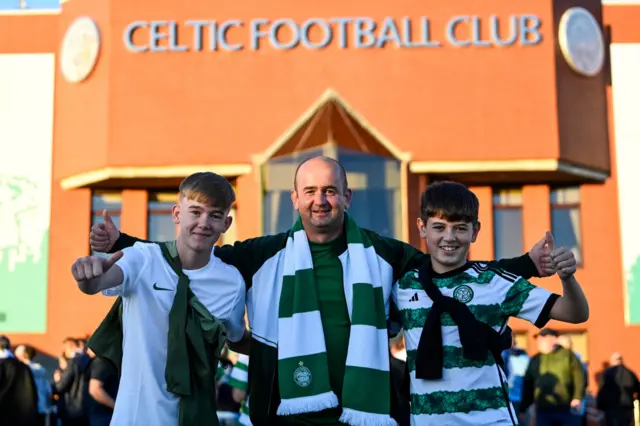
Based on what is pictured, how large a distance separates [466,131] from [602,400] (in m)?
7.87

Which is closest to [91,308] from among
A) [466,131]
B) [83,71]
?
[83,71]

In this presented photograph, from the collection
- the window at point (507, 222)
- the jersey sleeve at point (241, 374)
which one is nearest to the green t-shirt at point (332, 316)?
the jersey sleeve at point (241, 374)

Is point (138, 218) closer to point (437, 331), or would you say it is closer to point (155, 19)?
point (155, 19)

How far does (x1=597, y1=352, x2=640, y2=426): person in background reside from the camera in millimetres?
13367

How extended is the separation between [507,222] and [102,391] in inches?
580

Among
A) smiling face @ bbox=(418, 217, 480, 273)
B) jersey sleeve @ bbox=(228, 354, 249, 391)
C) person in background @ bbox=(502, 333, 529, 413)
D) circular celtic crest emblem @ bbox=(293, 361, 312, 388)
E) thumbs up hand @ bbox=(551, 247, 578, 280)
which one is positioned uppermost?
smiling face @ bbox=(418, 217, 480, 273)

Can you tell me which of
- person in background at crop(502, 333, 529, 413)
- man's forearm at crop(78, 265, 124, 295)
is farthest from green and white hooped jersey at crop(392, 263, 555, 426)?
person in background at crop(502, 333, 529, 413)

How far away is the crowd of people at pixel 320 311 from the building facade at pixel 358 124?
565 inches

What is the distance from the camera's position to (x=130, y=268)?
4.04 metres

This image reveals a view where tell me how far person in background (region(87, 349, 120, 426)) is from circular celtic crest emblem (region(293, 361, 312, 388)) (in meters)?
4.34

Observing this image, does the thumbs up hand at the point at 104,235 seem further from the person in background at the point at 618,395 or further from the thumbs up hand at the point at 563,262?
the person in background at the point at 618,395

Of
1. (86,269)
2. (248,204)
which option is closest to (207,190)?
(86,269)

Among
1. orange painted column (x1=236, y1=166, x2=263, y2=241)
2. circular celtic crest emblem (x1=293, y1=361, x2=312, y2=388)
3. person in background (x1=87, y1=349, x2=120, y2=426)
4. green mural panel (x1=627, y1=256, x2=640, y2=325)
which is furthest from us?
green mural panel (x1=627, y1=256, x2=640, y2=325)

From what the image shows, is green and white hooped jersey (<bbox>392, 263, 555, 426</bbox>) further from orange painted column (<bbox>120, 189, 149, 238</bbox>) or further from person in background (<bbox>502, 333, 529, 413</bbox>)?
orange painted column (<bbox>120, 189, 149, 238</bbox>)
